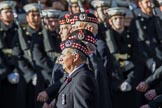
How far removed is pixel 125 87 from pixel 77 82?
3.92 metres

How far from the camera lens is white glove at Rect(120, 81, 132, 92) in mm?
9990

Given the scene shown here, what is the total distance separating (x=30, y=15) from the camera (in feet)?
34.6

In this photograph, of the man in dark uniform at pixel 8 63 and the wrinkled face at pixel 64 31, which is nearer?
the wrinkled face at pixel 64 31

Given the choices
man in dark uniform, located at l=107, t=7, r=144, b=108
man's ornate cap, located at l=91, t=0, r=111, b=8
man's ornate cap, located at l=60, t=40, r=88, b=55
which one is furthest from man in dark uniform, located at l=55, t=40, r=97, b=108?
man's ornate cap, located at l=91, t=0, r=111, b=8

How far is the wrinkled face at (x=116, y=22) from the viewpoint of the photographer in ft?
34.5

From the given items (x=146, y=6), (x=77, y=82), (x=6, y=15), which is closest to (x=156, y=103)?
(x=77, y=82)

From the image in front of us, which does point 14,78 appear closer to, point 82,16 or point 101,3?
point 101,3

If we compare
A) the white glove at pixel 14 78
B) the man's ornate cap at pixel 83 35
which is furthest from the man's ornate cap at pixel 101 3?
the man's ornate cap at pixel 83 35

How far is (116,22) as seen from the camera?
10.6 meters

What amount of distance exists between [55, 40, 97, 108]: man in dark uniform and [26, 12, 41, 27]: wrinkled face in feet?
13.2

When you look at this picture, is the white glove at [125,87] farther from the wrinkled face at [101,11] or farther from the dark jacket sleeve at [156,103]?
the dark jacket sleeve at [156,103]

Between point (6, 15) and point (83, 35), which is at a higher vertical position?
point (83, 35)

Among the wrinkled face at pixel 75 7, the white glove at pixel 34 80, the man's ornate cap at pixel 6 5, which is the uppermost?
the man's ornate cap at pixel 6 5

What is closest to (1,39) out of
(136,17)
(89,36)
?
(136,17)
